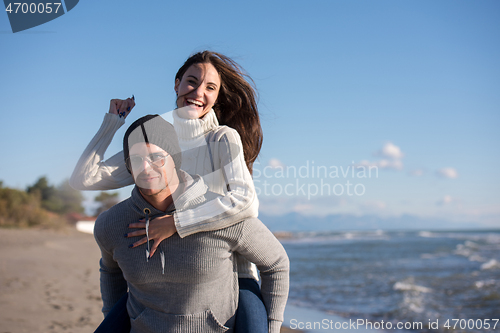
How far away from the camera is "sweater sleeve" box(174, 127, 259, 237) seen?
1.54 meters

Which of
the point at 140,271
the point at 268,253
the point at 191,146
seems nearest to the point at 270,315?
the point at 268,253

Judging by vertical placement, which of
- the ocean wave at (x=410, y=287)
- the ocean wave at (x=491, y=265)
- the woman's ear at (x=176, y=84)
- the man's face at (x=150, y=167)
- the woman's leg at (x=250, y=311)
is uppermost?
the woman's ear at (x=176, y=84)

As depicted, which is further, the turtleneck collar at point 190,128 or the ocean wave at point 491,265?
the ocean wave at point 491,265

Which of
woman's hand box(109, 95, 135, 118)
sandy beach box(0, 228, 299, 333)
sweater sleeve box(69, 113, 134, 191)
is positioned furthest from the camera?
sandy beach box(0, 228, 299, 333)

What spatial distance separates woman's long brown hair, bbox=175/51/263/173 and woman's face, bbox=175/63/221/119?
99mm

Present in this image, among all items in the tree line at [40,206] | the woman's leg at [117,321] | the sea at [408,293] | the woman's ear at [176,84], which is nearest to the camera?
the woman's leg at [117,321]

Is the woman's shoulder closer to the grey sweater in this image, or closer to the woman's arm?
the grey sweater

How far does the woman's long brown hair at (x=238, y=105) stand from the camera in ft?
7.71

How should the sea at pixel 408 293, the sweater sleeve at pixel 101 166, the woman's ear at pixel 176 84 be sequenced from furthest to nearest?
1. the sea at pixel 408 293
2. the woman's ear at pixel 176 84
3. the sweater sleeve at pixel 101 166

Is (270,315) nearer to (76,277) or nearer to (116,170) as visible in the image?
(116,170)

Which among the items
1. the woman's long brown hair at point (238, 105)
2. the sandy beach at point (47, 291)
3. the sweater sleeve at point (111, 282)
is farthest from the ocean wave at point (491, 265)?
the sweater sleeve at point (111, 282)

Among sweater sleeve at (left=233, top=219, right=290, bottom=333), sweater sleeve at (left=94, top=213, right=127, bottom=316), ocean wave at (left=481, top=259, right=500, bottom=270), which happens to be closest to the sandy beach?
sweater sleeve at (left=94, top=213, right=127, bottom=316)

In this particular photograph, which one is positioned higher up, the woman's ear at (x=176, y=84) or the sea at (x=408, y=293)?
the woman's ear at (x=176, y=84)

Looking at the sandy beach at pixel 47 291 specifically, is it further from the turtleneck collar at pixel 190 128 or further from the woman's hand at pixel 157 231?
the woman's hand at pixel 157 231
